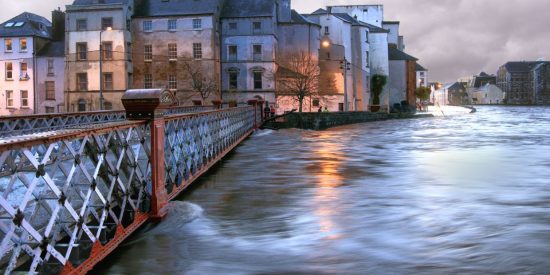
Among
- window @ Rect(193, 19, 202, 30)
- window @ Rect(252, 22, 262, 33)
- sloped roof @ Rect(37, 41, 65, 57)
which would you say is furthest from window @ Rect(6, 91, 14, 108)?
window @ Rect(252, 22, 262, 33)

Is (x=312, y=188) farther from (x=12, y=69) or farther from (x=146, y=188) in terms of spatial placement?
(x=12, y=69)

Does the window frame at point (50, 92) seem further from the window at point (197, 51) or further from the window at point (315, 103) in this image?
the window at point (315, 103)

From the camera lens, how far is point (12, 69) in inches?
2542

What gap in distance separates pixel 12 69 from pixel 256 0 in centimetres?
2753

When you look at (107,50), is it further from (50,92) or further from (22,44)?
(22,44)

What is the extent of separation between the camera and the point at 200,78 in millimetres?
60281

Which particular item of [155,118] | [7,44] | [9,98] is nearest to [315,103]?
[9,98]

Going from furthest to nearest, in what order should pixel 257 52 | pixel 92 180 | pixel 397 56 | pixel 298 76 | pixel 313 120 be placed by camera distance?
pixel 397 56
pixel 257 52
pixel 298 76
pixel 313 120
pixel 92 180

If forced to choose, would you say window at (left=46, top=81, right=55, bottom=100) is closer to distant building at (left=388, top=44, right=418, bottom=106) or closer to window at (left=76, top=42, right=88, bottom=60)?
window at (left=76, top=42, right=88, bottom=60)

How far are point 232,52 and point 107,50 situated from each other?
42.4 ft

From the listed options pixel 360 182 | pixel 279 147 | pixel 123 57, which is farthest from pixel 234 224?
pixel 123 57

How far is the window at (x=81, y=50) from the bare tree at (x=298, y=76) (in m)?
20.1

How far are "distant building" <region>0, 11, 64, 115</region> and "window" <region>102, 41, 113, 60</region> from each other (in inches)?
281

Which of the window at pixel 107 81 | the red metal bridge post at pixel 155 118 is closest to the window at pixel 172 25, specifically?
the window at pixel 107 81
